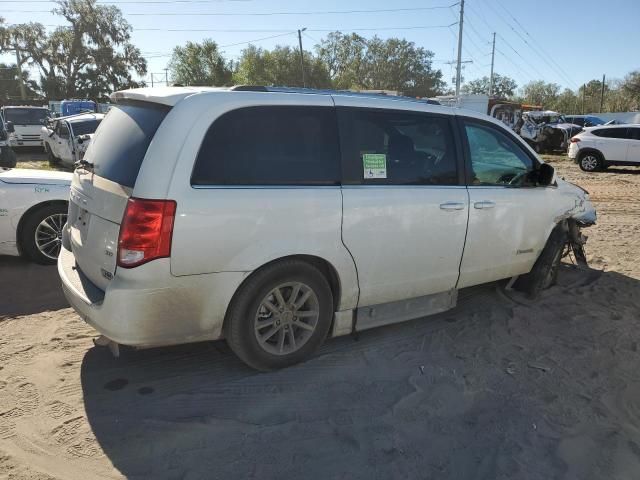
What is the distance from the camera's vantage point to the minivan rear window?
303cm

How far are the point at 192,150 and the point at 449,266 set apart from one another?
2274 millimetres

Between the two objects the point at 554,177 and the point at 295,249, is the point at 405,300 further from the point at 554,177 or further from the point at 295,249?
the point at 554,177

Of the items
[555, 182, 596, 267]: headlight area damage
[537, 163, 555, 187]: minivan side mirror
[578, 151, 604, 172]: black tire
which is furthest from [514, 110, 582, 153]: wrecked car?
[537, 163, 555, 187]: minivan side mirror

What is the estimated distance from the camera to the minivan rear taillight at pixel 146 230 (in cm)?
281

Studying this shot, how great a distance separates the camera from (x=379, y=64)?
81062 mm

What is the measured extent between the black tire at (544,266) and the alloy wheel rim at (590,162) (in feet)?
49.5

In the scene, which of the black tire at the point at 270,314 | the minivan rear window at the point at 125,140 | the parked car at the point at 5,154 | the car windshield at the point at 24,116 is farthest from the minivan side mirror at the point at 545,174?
the car windshield at the point at 24,116

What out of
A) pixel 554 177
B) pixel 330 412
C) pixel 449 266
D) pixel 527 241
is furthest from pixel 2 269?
pixel 554 177

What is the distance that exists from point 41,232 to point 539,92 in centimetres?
10039

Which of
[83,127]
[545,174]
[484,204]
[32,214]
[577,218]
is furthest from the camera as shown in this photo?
[83,127]

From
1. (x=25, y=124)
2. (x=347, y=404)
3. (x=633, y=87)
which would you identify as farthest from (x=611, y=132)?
(x=633, y=87)

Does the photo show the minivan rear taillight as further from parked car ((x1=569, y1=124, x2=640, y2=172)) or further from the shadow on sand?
parked car ((x1=569, y1=124, x2=640, y2=172))

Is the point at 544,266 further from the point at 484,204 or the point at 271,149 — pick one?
the point at 271,149

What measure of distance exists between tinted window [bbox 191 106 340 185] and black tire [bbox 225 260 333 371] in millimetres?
588
